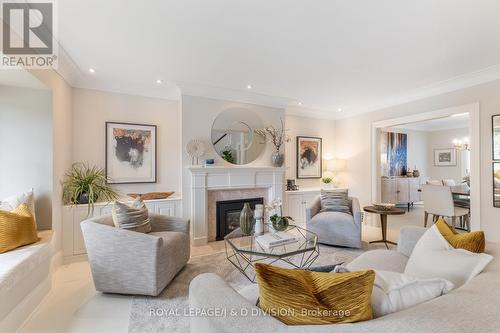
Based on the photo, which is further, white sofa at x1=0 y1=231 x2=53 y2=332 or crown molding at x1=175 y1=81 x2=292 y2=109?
crown molding at x1=175 y1=81 x2=292 y2=109

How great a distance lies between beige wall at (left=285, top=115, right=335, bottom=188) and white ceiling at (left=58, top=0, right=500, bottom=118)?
1.21m

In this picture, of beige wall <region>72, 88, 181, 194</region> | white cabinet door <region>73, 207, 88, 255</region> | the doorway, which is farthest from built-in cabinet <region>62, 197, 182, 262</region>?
the doorway

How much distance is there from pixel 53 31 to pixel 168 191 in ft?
8.07

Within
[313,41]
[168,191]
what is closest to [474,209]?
[313,41]

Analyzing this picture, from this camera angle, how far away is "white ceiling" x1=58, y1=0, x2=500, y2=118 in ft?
6.14

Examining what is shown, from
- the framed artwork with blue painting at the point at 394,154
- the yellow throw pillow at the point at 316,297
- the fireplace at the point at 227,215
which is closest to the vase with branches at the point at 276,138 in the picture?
the fireplace at the point at 227,215

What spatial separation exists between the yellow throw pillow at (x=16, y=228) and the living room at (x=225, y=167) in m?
0.01

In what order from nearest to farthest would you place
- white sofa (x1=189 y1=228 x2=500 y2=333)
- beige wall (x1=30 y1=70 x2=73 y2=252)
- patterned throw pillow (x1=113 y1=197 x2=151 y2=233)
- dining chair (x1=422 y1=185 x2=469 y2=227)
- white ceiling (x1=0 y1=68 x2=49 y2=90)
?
1. white sofa (x1=189 y1=228 x2=500 y2=333)
2. white ceiling (x1=0 y1=68 x2=49 y2=90)
3. patterned throw pillow (x1=113 y1=197 x2=151 y2=233)
4. beige wall (x1=30 y1=70 x2=73 y2=252)
5. dining chair (x1=422 y1=185 x2=469 y2=227)

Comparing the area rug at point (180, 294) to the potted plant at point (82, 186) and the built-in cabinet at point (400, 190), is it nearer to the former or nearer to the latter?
the potted plant at point (82, 186)

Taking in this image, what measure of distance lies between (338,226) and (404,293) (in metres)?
2.60

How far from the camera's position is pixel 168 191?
3885 millimetres

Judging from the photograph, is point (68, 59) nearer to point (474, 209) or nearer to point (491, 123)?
point (491, 123)

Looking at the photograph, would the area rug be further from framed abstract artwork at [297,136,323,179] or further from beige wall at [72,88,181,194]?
framed abstract artwork at [297,136,323,179]

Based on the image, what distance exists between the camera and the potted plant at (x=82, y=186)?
3.01 metres
